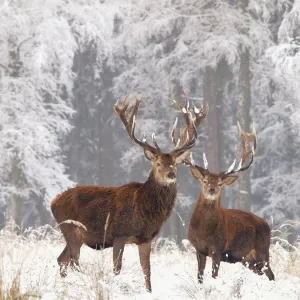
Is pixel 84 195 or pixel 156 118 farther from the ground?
pixel 84 195

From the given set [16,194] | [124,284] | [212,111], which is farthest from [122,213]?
[212,111]

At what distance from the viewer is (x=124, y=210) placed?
26.2 ft

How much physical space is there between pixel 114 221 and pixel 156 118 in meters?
19.8

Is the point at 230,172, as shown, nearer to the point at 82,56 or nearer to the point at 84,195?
the point at 84,195

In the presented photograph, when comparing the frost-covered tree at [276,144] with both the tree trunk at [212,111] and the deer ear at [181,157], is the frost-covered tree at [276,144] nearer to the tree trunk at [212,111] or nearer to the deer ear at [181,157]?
the tree trunk at [212,111]

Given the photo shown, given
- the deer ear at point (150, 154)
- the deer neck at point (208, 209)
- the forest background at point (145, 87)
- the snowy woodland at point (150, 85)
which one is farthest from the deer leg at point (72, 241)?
the snowy woodland at point (150, 85)

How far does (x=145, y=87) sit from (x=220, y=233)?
60.3ft

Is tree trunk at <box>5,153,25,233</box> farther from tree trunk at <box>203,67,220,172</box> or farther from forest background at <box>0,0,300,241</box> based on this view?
tree trunk at <box>203,67,220,172</box>

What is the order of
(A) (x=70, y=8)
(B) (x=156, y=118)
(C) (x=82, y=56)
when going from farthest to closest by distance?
(C) (x=82, y=56), (B) (x=156, y=118), (A) (x=70, y=8)

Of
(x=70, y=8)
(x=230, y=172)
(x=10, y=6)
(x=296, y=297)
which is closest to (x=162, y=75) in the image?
(x=70, y=8)

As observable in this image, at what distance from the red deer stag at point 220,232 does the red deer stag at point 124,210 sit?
23.8 inches

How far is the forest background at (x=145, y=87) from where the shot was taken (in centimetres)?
2098

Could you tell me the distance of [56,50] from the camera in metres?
21.2

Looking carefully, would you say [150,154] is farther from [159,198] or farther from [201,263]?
[201,263]
